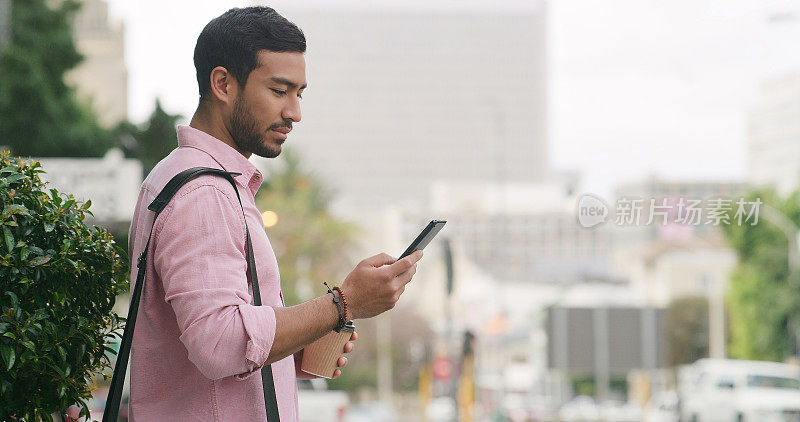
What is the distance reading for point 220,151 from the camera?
75.1 inches

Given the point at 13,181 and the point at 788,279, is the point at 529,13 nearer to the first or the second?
the point at 788,279

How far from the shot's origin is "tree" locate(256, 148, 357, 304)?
4178 cm

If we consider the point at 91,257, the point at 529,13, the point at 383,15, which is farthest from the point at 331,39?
the point at 91,257

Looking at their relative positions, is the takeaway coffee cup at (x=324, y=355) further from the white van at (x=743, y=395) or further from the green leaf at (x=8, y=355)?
the white van at (x=743, y=395)

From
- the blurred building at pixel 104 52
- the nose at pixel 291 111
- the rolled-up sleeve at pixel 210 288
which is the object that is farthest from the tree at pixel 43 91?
the blurred building at pixel 104 52

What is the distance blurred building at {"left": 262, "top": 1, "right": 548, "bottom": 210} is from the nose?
16149 cm

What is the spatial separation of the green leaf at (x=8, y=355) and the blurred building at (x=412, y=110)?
16167cm

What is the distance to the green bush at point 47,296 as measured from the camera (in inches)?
70.4

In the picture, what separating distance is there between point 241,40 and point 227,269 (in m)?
0.45

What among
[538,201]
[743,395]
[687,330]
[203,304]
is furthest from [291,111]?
A: [538,201]

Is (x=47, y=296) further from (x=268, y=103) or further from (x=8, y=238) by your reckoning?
(x=268, y=103)

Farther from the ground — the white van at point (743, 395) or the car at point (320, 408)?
the car at point (320, 408)

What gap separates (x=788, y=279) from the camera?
3750 centimetres

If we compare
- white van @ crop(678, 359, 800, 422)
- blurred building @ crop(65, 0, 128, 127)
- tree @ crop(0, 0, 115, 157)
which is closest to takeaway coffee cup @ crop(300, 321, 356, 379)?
tree @ crop(0, 0, 115, 157)
